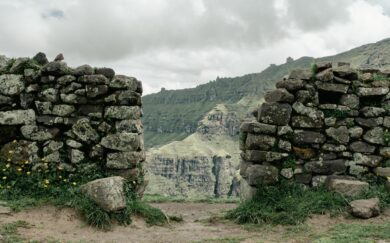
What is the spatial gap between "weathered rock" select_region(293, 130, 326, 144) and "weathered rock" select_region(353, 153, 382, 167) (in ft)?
3.94

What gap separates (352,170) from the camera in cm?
1223

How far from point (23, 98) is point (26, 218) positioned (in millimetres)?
3630

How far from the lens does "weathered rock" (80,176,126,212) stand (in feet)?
31.6

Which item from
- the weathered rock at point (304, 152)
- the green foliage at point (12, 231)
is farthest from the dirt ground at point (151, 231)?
the weathered rock at point (304, 152)

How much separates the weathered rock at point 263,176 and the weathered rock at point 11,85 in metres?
6.86

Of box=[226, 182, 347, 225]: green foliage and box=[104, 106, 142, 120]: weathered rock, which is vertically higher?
box=[104, 106, 142, 120]: weathered rock

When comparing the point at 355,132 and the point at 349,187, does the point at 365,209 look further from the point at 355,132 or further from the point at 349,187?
the point at 355,132

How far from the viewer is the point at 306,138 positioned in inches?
474

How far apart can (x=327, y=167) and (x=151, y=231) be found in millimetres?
5604

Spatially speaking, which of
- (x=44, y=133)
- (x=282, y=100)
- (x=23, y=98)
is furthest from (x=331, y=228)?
(x=23, y=98)

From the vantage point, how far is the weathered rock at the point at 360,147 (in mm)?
12242

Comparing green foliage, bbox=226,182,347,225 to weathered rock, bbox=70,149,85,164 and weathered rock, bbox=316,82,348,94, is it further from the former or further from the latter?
weathered rock, bbox=70,149,85,164

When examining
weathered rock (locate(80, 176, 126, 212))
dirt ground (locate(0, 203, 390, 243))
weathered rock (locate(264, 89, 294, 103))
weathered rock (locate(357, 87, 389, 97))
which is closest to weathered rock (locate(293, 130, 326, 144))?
weathered rock (locate(264, 89, 294, 103))

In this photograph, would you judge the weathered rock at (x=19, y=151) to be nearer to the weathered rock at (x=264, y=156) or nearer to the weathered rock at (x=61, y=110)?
the weathered rock at (x=61, y=110)
